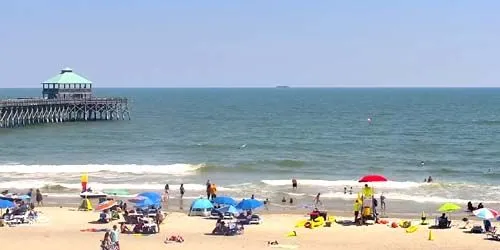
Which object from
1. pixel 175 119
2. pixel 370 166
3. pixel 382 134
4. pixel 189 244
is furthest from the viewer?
pixel 175 119

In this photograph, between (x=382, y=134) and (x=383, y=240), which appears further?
(x=382, y=134)

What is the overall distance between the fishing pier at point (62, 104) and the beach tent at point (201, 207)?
4706cm

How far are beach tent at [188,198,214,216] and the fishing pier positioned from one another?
4706cm

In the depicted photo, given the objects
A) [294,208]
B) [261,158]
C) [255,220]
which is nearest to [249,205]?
[255,220]

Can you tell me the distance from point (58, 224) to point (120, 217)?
2334 mm

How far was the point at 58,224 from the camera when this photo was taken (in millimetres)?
25828

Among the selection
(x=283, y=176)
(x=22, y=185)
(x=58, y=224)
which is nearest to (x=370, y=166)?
(x=283, y=176)

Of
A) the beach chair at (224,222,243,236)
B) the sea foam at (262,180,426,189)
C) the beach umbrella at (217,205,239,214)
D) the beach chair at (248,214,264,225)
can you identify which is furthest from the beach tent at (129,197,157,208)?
the sea foam at (262,180,426,189)

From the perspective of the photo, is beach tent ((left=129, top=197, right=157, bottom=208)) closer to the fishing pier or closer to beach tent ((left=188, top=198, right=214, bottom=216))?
beach tent ((left=188, top=198, right=214, bottom=216))

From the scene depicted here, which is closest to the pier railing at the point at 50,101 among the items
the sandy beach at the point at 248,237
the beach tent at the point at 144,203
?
the beach tent at the point at 144,203

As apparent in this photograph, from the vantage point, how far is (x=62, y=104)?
77688mm

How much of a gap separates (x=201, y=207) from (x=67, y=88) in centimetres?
5769

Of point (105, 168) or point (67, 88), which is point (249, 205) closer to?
point (105, 168)

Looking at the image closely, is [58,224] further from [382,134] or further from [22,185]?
[382,134]
